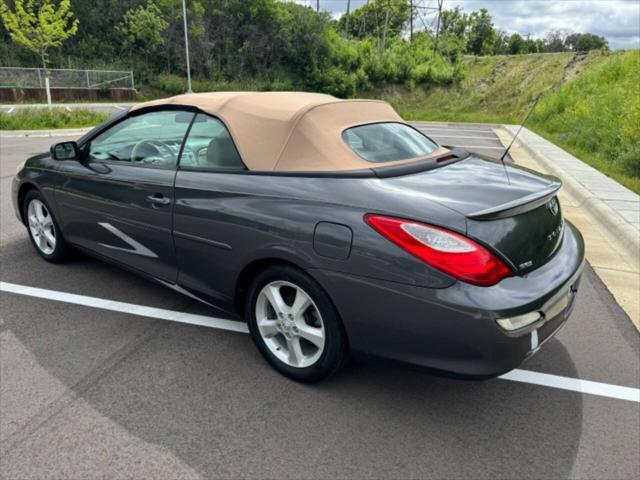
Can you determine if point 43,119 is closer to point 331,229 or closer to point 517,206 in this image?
point 331,229

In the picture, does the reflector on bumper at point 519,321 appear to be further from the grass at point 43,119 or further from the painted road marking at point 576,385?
the grass at point 43,119

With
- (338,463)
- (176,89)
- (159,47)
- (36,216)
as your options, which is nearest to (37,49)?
(176,89)

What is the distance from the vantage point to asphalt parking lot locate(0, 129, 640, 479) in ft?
7.32

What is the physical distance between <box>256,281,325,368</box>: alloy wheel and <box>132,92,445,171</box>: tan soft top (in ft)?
2.29

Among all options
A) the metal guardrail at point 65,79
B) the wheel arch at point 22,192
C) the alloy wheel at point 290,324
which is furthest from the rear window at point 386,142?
the metal guardrail at point 65,79

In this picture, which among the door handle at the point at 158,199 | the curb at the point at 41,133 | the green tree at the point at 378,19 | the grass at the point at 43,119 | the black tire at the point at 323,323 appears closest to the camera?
the black tire at the point at 323,323

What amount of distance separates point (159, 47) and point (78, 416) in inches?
1857

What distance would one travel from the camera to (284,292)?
9.17 ft

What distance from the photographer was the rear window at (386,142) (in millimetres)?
2969

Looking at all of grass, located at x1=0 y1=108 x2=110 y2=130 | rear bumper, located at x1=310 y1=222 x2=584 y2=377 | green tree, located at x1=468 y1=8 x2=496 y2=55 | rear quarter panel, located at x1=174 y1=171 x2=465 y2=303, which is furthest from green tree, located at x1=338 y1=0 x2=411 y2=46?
rear bumper, located at x1=310 y1=222 x2=584 y2=377

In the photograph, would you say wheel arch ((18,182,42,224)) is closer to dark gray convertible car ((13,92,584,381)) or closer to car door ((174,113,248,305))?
dark gray convertible car ((13,92,584,381))

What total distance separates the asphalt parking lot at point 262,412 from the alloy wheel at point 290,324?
17 centimetres

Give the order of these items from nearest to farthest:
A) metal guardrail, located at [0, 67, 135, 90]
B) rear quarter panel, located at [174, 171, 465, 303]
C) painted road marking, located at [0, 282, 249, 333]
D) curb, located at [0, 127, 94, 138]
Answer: rear quarter panel, located at [174, 171, 465, 303], painted road marking, located at [0, 282, 249, 333], curb, located at [0, 127, 94, 138], metal guardrail, located at [0, 67, 135, 90]

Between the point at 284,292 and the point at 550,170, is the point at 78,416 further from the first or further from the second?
the point at 550,170
